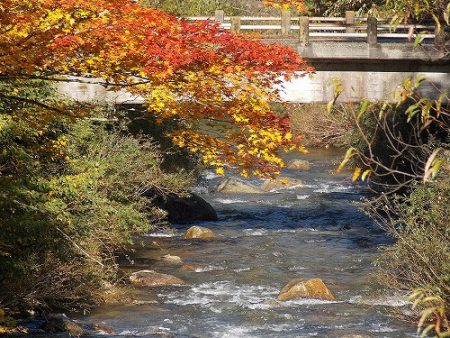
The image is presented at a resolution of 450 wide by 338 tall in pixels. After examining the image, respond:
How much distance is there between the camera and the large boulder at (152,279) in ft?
68.4

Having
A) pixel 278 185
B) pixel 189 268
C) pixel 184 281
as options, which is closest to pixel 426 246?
pixel 184 281

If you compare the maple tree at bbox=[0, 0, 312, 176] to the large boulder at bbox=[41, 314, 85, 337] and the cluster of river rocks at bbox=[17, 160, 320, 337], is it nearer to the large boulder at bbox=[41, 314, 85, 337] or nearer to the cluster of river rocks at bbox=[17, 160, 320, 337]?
the cluster of river rocks at bbox=[17, 160, 320, 337]

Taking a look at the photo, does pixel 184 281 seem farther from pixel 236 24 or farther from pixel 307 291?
pixel 236 24

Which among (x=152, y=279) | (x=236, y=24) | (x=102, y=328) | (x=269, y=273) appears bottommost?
(x=269, y=273)

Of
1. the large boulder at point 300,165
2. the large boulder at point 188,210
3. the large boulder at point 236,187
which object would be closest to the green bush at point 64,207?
the large boulder at point 188,210

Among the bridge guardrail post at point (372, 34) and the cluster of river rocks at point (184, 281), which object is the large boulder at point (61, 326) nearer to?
the cluster of river rocks at point (184, 281)

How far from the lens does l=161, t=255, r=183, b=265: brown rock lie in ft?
75.8

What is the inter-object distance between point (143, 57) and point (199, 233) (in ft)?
44.5

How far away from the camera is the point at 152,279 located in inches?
826

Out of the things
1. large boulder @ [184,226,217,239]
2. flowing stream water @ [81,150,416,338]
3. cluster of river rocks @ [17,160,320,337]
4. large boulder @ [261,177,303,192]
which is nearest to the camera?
cluster of river rocks @ [17,160,320,337]

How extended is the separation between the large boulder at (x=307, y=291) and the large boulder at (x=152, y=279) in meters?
2.78

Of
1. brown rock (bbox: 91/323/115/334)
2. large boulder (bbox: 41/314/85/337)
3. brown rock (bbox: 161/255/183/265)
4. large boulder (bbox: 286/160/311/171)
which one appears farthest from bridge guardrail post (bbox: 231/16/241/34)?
large boulder (bbox: 286/160/311/171)

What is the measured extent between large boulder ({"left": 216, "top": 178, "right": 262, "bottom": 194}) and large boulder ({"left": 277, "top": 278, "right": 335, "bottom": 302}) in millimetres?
14668

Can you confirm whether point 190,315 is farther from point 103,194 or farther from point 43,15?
point 43,15
